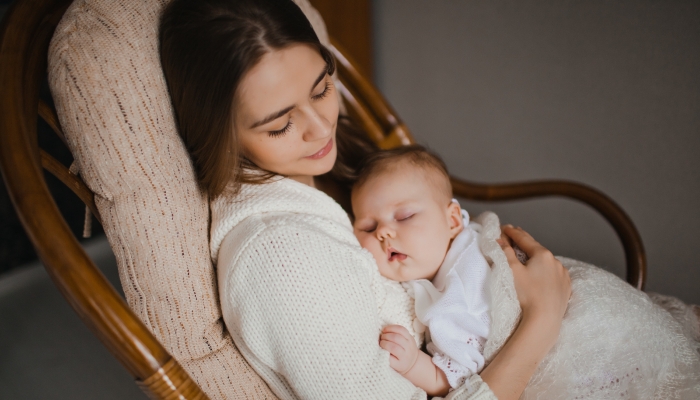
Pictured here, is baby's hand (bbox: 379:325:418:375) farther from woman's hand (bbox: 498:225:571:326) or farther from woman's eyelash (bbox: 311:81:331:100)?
woman's eyelash (bbox: 311:81:331:100)

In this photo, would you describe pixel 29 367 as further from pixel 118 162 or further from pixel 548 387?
pixel 548 387

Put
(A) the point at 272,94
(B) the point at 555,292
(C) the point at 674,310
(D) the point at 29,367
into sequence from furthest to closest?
1. (D) the point at 29,367
2. (C) the point at 674,310
3. (B) the point at 555,292
4. (A) the point at 272,94

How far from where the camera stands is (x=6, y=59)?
0.71m

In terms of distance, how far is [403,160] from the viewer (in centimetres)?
110

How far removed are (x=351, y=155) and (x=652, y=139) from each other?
1142mm

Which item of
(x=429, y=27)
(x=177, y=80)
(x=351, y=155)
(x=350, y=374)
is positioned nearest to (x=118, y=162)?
(x=177, y=80)

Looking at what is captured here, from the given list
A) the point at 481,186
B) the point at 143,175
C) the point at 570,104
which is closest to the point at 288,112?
the point at 143,175

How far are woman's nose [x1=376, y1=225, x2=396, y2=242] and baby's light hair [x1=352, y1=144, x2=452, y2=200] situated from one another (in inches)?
5.4

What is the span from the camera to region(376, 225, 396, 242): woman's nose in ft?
3.28

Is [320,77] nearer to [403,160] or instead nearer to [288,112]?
[288,112]

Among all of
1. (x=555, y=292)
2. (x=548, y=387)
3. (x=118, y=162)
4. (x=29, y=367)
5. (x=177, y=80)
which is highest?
(x=177, y=80)

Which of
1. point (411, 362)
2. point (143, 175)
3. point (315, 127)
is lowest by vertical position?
point (411, 362)

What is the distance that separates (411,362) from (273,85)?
21.2 inches

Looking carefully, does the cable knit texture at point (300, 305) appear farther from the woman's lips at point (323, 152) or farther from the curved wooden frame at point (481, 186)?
the curved wooden frame at point (481, 186)
